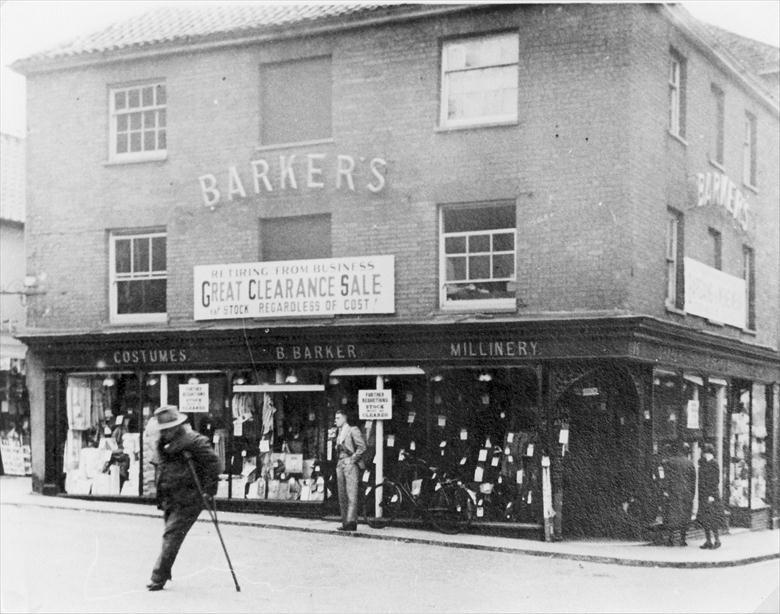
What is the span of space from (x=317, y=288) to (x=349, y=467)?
3.05m

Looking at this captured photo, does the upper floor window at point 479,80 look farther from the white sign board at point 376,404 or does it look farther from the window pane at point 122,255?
the window pane at point 122,255

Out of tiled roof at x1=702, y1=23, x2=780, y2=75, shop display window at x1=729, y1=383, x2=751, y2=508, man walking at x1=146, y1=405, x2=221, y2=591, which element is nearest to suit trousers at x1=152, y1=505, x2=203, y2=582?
man walking at x1=146, y1=405, x2=221, y2=591

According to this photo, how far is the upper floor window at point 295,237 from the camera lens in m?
17.4

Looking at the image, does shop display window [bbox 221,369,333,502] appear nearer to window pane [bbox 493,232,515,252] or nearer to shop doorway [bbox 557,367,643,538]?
window pane [bbox 493,232,515,252]

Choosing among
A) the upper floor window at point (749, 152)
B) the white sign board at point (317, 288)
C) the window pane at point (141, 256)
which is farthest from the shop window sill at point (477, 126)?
the upper floor window at point (749, 152)

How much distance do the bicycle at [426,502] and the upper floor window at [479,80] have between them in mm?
5795

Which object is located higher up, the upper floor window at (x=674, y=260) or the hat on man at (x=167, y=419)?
the upper floor window at (x=674, y=260)

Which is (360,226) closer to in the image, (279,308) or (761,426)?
(279,308)

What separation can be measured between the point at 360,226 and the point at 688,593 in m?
8.16

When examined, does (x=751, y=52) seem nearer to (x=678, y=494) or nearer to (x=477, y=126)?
(x=477, y=126)

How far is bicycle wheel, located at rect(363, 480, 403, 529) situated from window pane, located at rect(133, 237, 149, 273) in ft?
18.8

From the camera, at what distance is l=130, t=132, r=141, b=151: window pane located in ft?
58.9

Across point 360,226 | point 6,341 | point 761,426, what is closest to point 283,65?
point 360,226

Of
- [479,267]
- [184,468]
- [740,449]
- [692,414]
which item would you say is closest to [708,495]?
[692,414]
